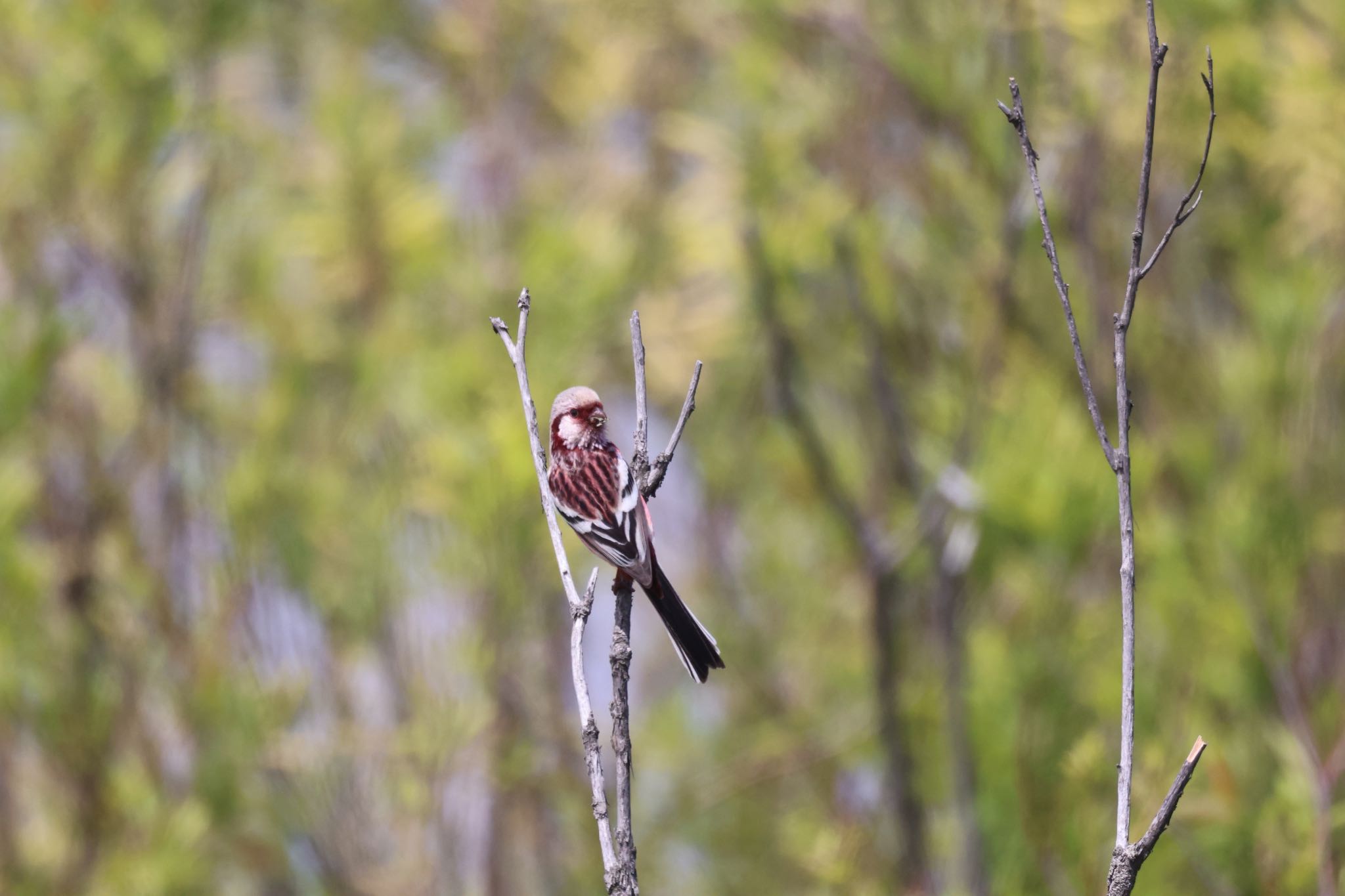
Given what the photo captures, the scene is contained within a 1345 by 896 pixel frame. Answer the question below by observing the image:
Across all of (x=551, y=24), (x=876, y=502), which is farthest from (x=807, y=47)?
(x=876, y=502)

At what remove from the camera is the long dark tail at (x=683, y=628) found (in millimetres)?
2953

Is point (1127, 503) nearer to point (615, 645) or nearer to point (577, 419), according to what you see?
point (615, 645)

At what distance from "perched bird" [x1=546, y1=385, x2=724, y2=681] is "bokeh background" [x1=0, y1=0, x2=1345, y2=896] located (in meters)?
1.57

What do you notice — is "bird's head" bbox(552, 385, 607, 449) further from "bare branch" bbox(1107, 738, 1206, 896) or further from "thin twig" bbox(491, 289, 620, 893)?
"bare branch" bbox(1107, 738, 1206, 896)

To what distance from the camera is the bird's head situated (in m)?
3.47

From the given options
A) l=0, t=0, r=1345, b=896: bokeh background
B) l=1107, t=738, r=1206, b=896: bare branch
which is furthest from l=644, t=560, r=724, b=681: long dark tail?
l=0, t=0, r=1345, b=896: bokeh background

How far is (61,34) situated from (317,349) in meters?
1.80

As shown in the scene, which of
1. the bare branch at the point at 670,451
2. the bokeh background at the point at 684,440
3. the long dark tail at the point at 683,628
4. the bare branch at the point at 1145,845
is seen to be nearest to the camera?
the bare branch at the point at 1145,845

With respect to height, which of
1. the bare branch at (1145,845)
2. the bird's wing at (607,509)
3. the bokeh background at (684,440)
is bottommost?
the bare branch at (1145,845)

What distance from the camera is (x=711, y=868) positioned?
7.14 metres

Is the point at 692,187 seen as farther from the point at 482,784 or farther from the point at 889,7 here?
the point at 482,784

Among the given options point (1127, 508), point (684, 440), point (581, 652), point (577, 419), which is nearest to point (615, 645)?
point (581, 652)

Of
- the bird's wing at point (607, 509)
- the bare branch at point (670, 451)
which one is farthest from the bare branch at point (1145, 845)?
the bird's wing at point (607, 509)

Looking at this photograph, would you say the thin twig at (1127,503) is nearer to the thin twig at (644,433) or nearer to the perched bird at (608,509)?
the thin twig at (644,433)
